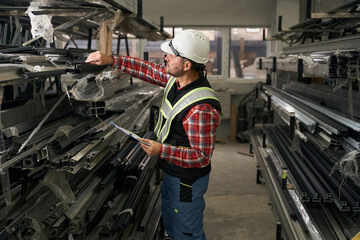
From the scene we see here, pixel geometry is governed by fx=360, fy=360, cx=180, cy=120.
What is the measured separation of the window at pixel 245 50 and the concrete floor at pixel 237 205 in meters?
2.44

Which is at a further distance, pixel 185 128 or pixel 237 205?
pixel 237 205

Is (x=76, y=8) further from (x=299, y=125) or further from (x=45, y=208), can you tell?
(x=299, y=125)

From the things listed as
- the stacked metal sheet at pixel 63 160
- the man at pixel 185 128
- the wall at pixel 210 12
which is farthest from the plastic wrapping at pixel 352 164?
the wall at pixel 210 12

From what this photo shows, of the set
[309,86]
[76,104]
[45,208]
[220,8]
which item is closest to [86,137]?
[45,208]

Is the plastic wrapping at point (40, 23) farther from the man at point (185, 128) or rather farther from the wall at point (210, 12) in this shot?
the wall at point (210, 12)

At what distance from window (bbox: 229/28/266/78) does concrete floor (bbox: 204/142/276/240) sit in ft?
8.00

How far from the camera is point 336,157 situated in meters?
2.46

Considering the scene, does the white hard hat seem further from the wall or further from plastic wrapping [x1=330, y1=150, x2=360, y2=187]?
the wall

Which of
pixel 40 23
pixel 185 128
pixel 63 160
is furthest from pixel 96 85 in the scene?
pixel 63 160

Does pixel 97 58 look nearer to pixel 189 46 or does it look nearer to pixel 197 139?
pixel 189 46

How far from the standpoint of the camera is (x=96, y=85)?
195cm

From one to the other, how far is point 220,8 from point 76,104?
5309 millimetres

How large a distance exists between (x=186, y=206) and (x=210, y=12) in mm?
5472

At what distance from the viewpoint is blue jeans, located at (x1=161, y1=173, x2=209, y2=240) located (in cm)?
213
